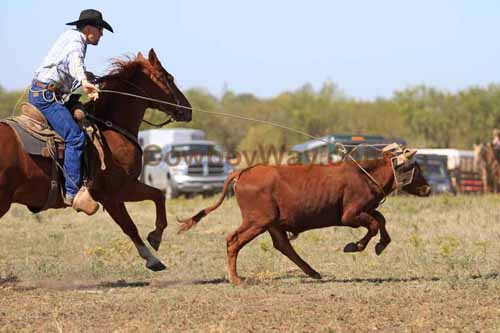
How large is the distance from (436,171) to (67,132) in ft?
66.4

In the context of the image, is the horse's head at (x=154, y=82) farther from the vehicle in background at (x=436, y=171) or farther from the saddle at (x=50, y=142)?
the vehicle in background at (x=436, y=171)

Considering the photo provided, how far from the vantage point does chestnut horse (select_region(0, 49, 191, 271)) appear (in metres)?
9.84

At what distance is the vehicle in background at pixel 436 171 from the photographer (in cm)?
2808

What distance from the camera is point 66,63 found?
32.6 ft

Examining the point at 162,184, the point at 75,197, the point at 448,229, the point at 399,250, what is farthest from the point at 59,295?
the point at 162,184

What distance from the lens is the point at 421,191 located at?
1155 cm

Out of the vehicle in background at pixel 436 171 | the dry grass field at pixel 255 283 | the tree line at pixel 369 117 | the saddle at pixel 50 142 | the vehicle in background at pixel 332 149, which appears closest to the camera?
the dry grass field at pixel 255 283

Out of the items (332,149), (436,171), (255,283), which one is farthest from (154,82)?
(332,149)

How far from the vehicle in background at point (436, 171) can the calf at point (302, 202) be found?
1743 centimetres

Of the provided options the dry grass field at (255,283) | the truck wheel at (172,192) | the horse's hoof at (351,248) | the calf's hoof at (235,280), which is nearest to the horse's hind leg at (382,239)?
the horse's hoof at (351,248)

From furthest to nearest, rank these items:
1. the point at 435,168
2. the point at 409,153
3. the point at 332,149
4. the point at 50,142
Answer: the point at 332,149 < the point at 435,168 < the point at 409,153 < the point at 50,142

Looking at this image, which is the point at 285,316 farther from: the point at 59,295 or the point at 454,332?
the point at 59,295

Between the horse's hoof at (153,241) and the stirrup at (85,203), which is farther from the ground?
the stirrup at (85,203)

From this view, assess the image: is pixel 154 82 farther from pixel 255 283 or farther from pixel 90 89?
pixel 255 283
